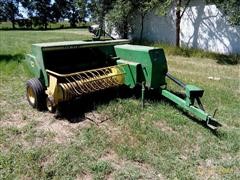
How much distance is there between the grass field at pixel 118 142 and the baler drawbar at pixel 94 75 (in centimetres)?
27

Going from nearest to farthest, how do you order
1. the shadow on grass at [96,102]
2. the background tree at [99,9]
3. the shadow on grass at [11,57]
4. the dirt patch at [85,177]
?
the dirt patch at [85,177], the shadow on grass at [96,102], the shadow on grass at [11,57], the background tree at [99,9]

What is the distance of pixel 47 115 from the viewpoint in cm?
493

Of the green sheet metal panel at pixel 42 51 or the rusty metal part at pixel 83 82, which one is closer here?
the rusty metal part at pixel 83 82

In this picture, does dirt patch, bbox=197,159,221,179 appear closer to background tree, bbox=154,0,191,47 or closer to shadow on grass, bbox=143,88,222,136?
shadow on grass, bbox=143,88,222,136

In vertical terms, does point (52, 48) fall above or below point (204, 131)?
above

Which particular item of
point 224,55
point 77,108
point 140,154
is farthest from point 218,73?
point 140,154

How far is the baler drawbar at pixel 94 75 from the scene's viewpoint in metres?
4.69

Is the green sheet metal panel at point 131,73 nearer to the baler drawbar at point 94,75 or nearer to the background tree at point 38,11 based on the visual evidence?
the baler drawbar at point 94,75

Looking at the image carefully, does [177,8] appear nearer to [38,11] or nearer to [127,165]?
[127,165]

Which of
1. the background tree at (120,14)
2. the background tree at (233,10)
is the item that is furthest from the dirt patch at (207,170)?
the background tree at (120,14)

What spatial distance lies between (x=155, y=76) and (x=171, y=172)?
187 cm

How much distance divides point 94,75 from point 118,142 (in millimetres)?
1561

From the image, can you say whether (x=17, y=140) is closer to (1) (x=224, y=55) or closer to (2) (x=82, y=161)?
(2) (x=82, y=161)

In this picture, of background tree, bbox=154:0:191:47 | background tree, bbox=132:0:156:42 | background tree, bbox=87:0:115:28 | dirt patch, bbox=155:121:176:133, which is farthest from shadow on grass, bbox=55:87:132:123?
background tree, bbox=87:0:115:28
